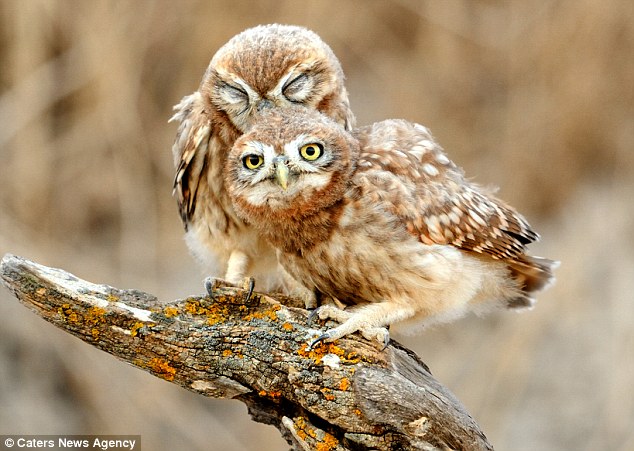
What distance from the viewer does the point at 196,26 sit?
6.52m

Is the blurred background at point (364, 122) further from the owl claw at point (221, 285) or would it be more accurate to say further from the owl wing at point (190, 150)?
the owl claw at point (221, 285)

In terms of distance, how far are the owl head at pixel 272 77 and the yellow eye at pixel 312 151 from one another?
341mm

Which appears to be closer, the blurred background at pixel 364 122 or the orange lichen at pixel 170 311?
the orange lichen at pixel 170 311

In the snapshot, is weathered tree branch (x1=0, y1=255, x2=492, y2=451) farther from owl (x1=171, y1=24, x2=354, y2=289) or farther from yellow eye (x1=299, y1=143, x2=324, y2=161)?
owl (x1=171, y1=24, x2=354, y2=289)

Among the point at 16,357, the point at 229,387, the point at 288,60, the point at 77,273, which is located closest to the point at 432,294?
the point at 229,387

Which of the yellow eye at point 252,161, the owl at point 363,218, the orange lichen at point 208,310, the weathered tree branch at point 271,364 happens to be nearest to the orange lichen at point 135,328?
the weathered tree branch at point 271,364

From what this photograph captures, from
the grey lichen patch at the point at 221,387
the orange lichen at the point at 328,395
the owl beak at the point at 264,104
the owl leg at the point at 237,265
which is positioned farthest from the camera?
the owl leg at the point at 237,265

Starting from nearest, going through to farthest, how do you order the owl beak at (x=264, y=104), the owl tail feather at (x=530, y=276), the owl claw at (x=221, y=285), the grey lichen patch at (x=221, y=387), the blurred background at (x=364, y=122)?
the grey lichen patch at (x=221, y=387), the owl claw at (x=221, y=285), the owl beak at (x=264, y=104), the owl tail feather at (x=530, y=276), the blurred background at (x=364, y=122)

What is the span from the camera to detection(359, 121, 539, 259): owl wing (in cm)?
→ 306

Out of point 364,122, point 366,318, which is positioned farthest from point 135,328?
point 364,122

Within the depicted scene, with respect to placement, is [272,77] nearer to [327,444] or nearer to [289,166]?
[289,166]

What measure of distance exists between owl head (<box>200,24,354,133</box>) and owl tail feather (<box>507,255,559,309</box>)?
87 cm

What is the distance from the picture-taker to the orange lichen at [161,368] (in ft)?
9.40

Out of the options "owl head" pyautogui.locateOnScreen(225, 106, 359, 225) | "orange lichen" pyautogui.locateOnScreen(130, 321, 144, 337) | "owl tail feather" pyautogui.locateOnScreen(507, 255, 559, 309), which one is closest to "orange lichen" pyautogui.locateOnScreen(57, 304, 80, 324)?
"orange lichen" pyautogui.locateOnScreen(130, 321, 144, 337)
